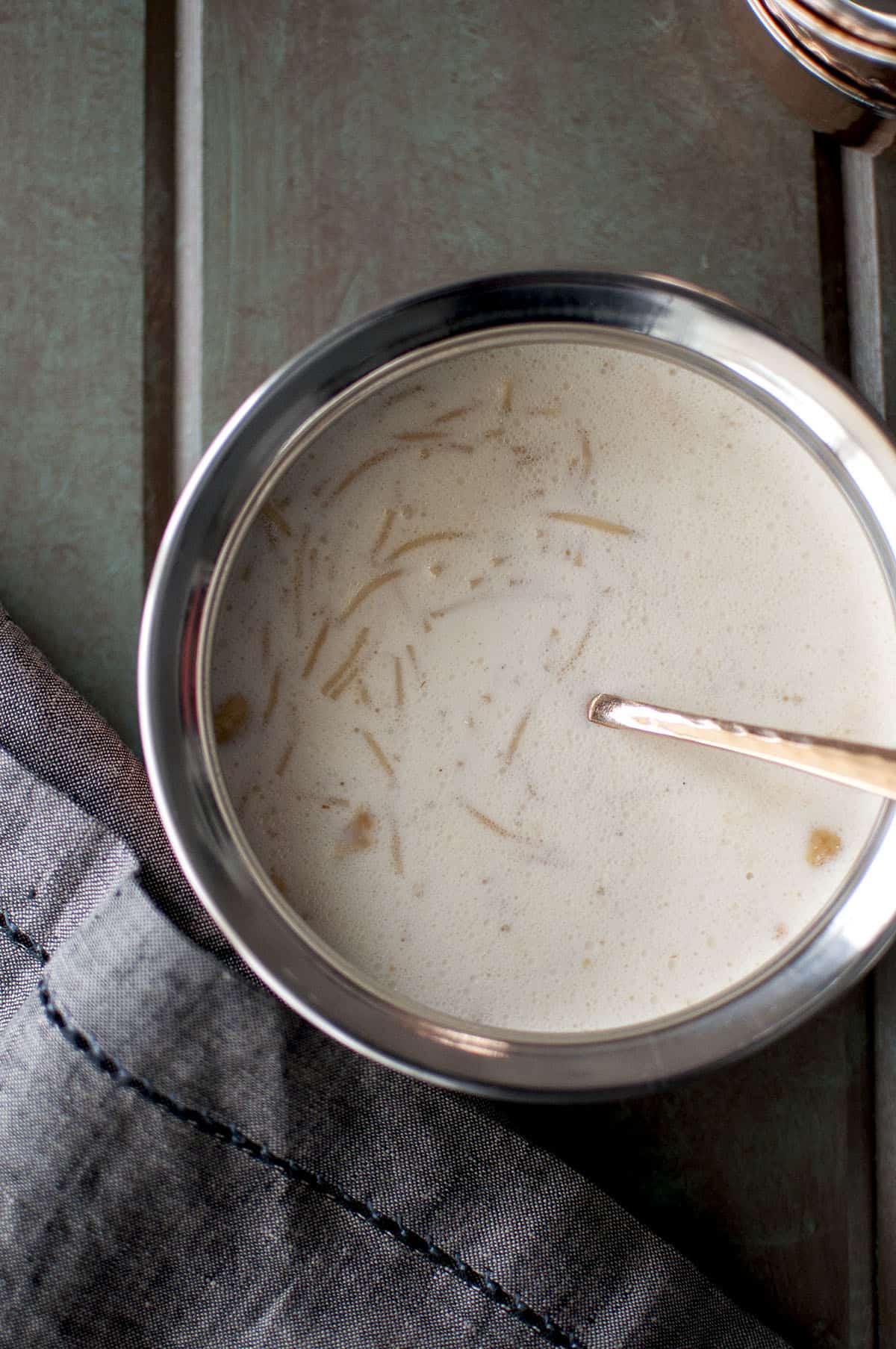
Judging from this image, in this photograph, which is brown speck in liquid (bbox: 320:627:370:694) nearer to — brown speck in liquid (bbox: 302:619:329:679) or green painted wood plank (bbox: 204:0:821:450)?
brown speck in liquid (bbox: 302:619:329:679)

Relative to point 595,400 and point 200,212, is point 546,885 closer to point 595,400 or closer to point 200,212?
point 595,400

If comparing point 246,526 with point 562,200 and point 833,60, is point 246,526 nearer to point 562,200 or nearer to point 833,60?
point 562,200

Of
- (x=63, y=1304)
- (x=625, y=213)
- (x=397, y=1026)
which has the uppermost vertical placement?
(x=625, y=213)

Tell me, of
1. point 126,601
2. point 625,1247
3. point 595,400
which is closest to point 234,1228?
point 625,1247

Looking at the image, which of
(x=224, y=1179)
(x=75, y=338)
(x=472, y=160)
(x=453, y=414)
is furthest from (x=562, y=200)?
(x=224, y=1179)

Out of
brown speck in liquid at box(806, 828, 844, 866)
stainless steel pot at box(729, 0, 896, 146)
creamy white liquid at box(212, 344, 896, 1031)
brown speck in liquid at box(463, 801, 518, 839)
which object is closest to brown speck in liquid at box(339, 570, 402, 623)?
creamy white liquid at box(212, 344, 896, 1031)

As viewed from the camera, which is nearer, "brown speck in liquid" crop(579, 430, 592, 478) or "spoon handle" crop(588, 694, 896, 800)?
"spoon handle" crop(588, 694, 896, 800)

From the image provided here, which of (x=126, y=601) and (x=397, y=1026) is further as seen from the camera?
(x=126, y=601)
